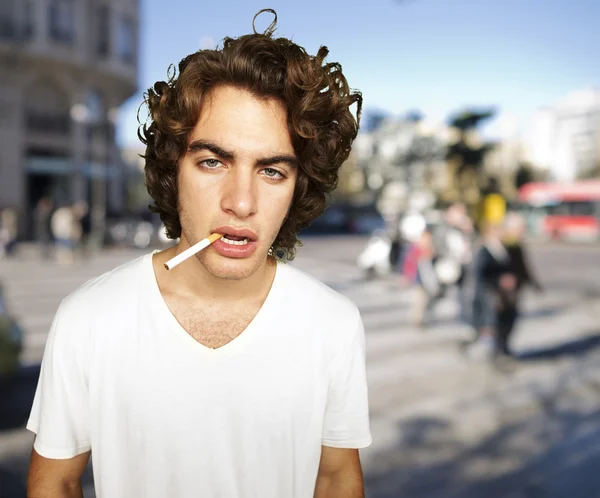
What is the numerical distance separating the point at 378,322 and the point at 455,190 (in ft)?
113

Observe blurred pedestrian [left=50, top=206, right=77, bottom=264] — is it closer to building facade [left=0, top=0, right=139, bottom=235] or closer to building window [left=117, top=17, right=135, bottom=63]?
building facade [left=0, top=0, right=139, bottom=235]

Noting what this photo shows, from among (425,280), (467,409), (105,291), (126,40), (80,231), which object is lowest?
(80,231)

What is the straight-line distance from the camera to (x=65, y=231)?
16.3 metres

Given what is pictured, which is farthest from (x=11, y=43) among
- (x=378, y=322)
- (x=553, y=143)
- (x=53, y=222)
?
(x=553, y=143)

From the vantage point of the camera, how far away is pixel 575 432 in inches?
189

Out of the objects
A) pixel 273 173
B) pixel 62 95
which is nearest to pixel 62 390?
pixel 273 173

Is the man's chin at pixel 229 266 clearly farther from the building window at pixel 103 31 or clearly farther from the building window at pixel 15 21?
the building window at pixel 103 31

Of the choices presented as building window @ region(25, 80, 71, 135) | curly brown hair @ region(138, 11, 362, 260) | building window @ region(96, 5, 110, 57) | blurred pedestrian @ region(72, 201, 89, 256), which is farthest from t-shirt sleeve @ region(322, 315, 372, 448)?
building window @ region(96, 5, 110, 57)

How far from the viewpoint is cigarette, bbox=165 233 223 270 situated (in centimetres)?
137

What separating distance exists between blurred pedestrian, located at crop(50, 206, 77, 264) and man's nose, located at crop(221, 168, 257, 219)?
15.7m

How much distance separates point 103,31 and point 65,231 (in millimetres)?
17485

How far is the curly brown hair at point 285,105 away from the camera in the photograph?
4.92 feet

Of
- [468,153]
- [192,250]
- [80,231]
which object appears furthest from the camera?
[468,153]

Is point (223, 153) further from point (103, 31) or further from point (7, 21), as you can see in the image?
point (103, 31)
